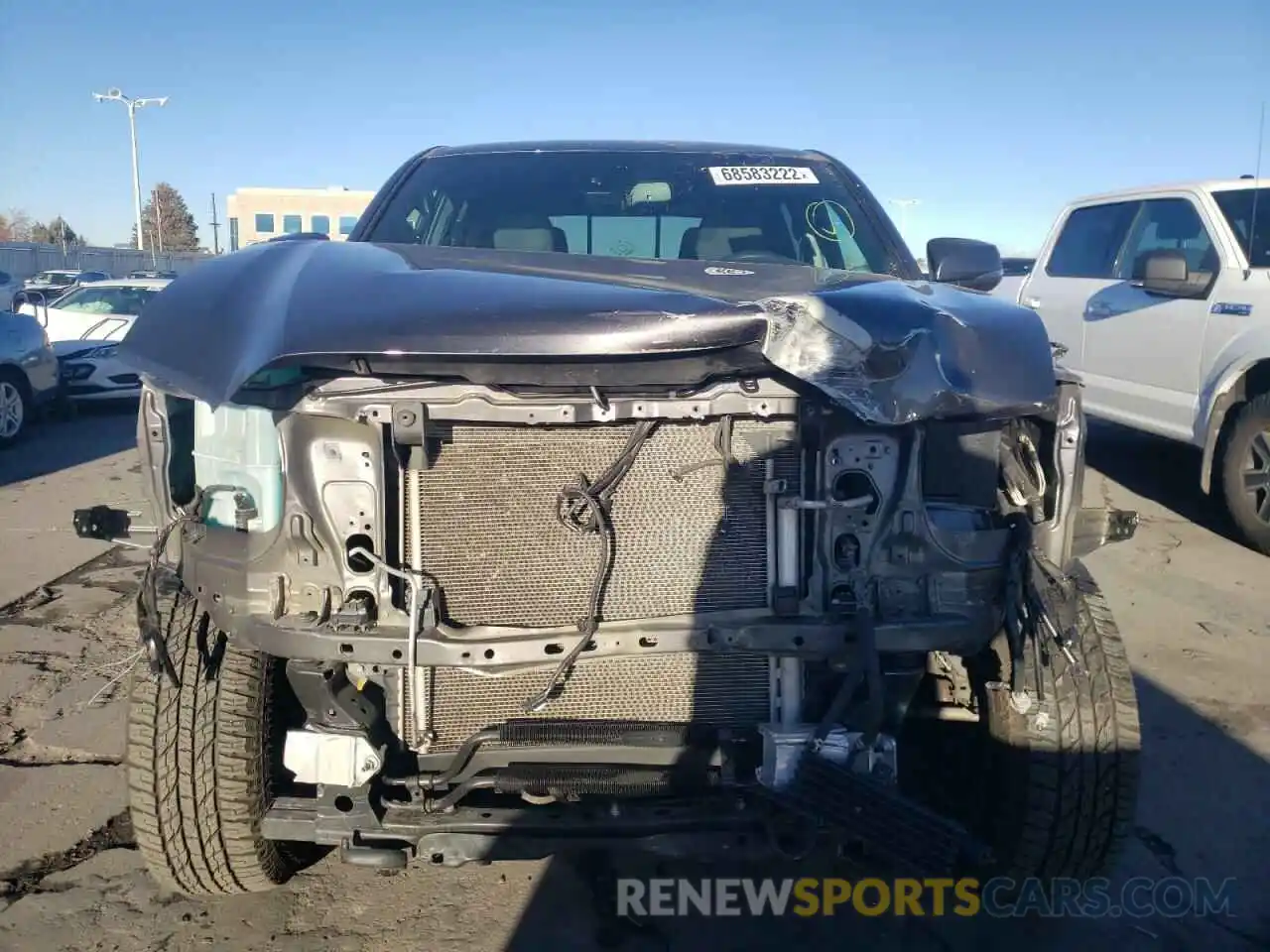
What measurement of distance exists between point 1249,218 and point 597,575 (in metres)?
5.67

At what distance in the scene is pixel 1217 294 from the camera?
19.8ft

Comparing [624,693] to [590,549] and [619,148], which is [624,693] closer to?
[590,549]

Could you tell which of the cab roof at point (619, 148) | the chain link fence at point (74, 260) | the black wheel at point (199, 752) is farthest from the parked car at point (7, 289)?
the black wheel at point (199, 752)

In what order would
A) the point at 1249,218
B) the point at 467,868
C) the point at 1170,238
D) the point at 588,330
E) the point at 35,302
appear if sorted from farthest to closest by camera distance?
the point at 35,302, the point at 1170,238, the point at 1249,218, the point at 467,868, the point at 588,330

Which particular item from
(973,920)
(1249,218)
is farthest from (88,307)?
(973,920)

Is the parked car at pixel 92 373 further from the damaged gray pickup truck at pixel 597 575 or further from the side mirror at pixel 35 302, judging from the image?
the damaged gray pickup truck at pixel 597 575

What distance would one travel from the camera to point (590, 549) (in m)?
2.27

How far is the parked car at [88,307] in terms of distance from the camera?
12180 millimetres

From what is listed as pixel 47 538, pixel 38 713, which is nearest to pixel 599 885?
pixel 38 713

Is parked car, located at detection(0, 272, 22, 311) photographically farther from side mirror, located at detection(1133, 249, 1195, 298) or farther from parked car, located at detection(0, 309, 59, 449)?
side mirror, located at detection(1133, 249, 1195, 298)

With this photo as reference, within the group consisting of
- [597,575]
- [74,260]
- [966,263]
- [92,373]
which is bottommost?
[597,575]

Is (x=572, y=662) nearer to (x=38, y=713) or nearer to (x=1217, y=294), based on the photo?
(x=38, y=713)

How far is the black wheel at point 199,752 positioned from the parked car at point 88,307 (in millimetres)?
10920

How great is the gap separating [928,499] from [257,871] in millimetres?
1886
